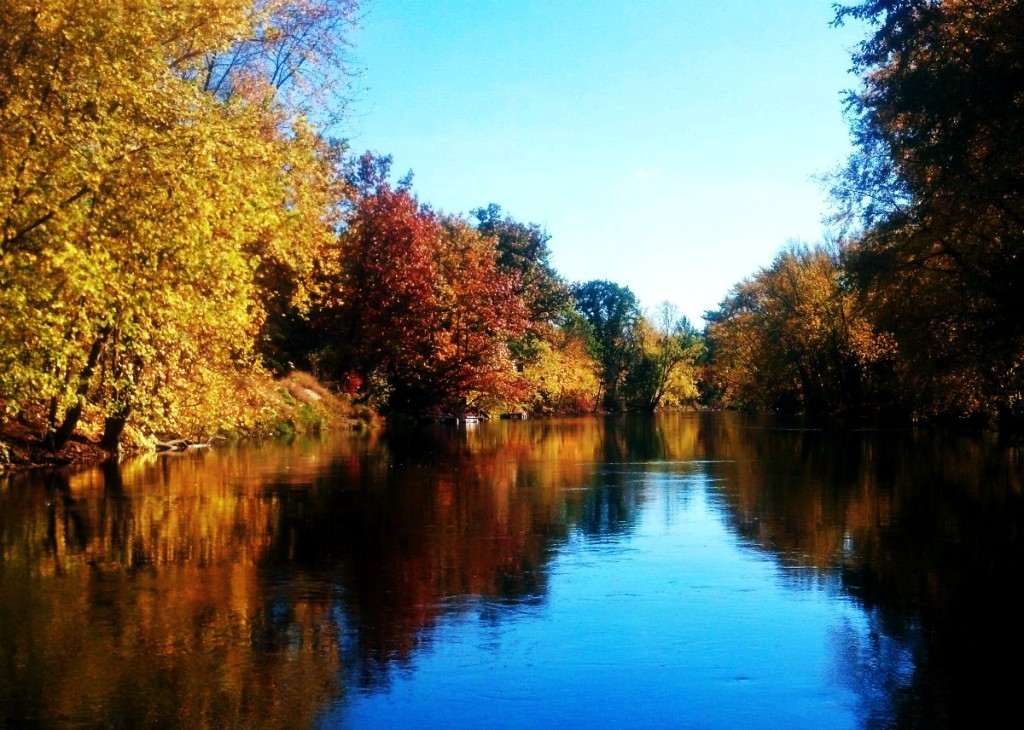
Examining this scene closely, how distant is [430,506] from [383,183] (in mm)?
38274

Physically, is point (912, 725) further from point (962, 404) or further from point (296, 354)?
point (296, 354)

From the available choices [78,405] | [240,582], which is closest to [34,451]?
[78,405]

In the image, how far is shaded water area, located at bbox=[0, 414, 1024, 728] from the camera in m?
6.06

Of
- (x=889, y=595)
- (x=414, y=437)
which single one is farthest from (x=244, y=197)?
(x=414, y=437)

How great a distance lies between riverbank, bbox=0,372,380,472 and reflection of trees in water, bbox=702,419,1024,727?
14.3 metres

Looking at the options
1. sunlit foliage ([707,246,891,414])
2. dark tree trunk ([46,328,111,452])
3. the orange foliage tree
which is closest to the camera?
dark tree trunk ([46,328,111,452])

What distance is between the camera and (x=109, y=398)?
69.4ft

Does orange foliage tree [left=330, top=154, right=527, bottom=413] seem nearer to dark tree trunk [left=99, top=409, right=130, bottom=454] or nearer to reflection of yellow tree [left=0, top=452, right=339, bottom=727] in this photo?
dark tree trunk [left=99, top=409, right=130, bottom=454]

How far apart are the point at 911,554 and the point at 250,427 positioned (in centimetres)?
2581

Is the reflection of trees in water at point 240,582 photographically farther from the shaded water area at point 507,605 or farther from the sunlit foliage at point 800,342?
the sunlit foliage at point 800,342

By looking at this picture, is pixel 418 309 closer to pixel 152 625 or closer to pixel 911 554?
pixel 911 554

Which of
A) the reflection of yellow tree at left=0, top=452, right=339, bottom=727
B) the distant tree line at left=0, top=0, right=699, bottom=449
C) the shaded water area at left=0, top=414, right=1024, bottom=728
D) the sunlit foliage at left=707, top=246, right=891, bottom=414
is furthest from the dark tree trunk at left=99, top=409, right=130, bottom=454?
the sunlit foliage at left=707, top=246, right=891, bottom=414

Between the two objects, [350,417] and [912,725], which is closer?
[912,725]

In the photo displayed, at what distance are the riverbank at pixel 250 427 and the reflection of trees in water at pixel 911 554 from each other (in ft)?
47.0
